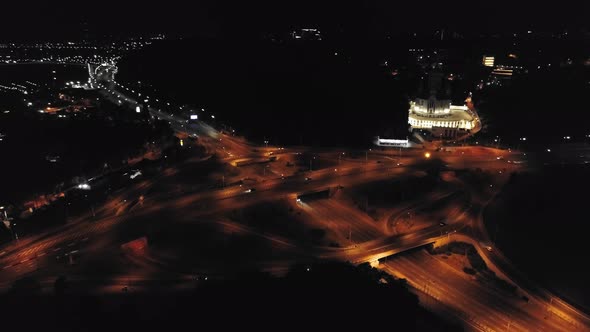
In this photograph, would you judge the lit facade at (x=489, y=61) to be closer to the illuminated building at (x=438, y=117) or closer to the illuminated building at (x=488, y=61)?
the illuminated building at (x=488, y=61)

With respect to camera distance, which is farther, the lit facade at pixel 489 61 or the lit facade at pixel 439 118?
the lit facade at pixel 489 61

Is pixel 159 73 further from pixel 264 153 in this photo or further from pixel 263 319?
pixel 263 319

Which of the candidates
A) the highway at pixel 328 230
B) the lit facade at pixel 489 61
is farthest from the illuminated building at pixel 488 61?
the highway at pixel 328 230

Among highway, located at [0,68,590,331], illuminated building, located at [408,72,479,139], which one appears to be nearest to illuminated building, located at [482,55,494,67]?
illuminated building, located at [408,72,479,139]

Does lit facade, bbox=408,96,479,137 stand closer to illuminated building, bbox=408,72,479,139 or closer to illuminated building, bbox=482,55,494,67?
illuminated building, bbox=408,72,479,139

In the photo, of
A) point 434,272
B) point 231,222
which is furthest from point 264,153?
point 434,272

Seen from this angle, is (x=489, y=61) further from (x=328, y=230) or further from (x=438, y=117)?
(x=328, y=230)

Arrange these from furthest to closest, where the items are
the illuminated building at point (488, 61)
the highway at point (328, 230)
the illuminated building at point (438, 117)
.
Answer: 1. the illuminated building at point (488, 61)
2. the illuminated building at point (438, 117)
3. the highway at point (328, 230)

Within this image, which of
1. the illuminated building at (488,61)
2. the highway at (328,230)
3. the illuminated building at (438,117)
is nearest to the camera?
the highway at (328,230)

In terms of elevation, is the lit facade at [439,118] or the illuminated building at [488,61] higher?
the illuminated building at [488,61]
